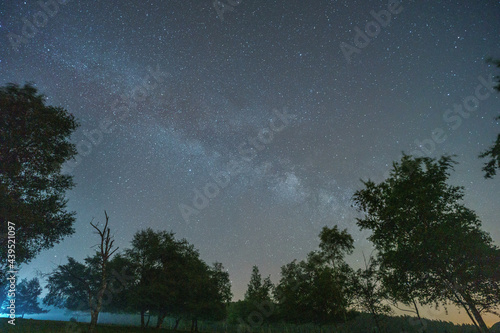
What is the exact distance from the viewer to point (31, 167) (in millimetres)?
21062

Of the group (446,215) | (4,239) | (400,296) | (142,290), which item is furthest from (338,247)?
(4,239)

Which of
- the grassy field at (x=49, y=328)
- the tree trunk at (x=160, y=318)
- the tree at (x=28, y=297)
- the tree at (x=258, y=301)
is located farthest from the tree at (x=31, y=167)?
the tree at (x=28, y=297)

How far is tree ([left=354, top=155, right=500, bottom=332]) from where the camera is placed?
1989 cm

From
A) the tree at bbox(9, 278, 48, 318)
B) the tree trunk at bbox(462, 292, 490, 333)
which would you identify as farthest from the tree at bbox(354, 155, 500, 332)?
the tree at bbox(9, 278, 48, 318)

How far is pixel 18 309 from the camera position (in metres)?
84.5

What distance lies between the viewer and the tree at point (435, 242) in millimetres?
19891

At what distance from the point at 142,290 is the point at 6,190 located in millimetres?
24274

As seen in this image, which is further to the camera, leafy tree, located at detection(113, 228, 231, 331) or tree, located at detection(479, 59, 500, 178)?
leafy tree, located at detection(113, 228, 231, 331)

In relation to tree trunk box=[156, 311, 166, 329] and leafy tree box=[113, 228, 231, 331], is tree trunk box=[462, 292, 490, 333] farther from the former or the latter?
tree trunk box=[156, 311, 166, 329]

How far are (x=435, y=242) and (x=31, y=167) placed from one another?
111 ft

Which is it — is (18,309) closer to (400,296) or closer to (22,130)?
(22,130)

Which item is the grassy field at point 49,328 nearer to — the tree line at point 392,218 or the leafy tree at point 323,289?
the tree line at point 392,218

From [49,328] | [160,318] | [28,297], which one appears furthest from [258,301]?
[28,297]

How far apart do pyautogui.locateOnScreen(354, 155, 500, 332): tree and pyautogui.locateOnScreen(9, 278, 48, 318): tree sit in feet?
386
